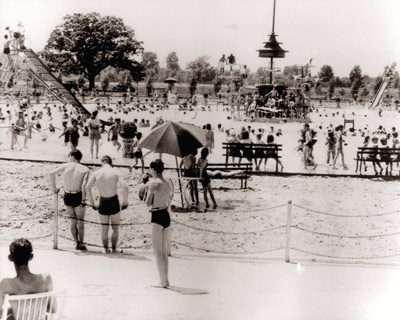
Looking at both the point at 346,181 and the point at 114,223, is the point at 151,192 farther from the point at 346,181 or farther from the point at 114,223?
the point at 346,181

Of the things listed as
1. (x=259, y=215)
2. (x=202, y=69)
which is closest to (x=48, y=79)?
(x=259, y=215)

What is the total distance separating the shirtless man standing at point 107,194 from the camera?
327 inches

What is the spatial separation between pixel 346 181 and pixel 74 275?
10.2 m

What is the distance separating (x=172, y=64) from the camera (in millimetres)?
121875

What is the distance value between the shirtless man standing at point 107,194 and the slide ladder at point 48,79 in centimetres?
2279

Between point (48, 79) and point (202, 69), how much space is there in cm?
6823

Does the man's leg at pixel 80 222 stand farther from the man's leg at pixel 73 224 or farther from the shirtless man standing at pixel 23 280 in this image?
the shirtless man standing at pixel 23 280

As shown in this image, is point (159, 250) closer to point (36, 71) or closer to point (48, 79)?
point (48, 79)

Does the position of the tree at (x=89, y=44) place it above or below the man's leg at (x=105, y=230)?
above

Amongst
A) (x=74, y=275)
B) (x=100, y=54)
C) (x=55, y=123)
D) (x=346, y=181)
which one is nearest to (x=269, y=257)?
(x=74, y=275)

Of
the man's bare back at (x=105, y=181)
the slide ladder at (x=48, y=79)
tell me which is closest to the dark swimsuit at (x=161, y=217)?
the man's bare back at (x=105, y=181)

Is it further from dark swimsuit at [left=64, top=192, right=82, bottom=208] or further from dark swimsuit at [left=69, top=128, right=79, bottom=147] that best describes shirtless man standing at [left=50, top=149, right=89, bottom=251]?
dark swimsuit at [left=69, top=128, right=79, bottom=147]

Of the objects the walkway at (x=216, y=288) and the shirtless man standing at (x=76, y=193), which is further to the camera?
the shirtless man standing at (x=76, y=193)

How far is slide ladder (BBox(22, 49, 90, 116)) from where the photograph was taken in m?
30.6
